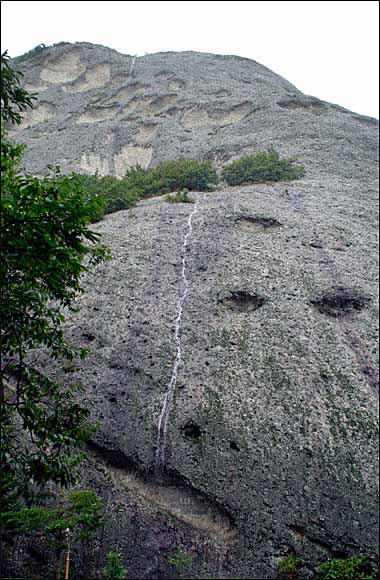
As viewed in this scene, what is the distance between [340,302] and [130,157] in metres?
14.3

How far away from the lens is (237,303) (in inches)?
456

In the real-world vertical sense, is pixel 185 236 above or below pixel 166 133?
below

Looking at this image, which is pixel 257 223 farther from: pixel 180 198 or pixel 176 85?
pixel 176 85

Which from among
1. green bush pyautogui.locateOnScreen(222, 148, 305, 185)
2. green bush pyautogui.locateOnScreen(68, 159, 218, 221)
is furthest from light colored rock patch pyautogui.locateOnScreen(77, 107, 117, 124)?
green bush pyautogui.locateOnScreen(222, 148, 305, 185)

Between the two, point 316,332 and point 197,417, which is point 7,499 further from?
point 316,332

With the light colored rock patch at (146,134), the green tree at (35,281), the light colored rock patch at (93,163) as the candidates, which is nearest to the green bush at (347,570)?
the green tree at (35,281)

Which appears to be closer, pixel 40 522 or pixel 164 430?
pixel 40 522

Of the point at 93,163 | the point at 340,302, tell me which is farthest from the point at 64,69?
the point at 340,302

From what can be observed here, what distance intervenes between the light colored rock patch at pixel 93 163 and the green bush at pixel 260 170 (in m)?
6.37

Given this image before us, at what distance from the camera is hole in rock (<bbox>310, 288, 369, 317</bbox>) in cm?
1162

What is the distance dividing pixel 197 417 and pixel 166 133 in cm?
1690

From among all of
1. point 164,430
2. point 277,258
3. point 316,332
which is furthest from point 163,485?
point 277,258

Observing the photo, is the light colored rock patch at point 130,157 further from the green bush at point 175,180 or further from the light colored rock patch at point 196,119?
the green bush at point 175,180

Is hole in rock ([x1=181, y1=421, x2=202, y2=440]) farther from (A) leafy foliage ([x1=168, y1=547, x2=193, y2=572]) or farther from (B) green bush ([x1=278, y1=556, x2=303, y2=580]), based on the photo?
(B) green bush ([x1=278, y1=556, x2=303, y2=580])
